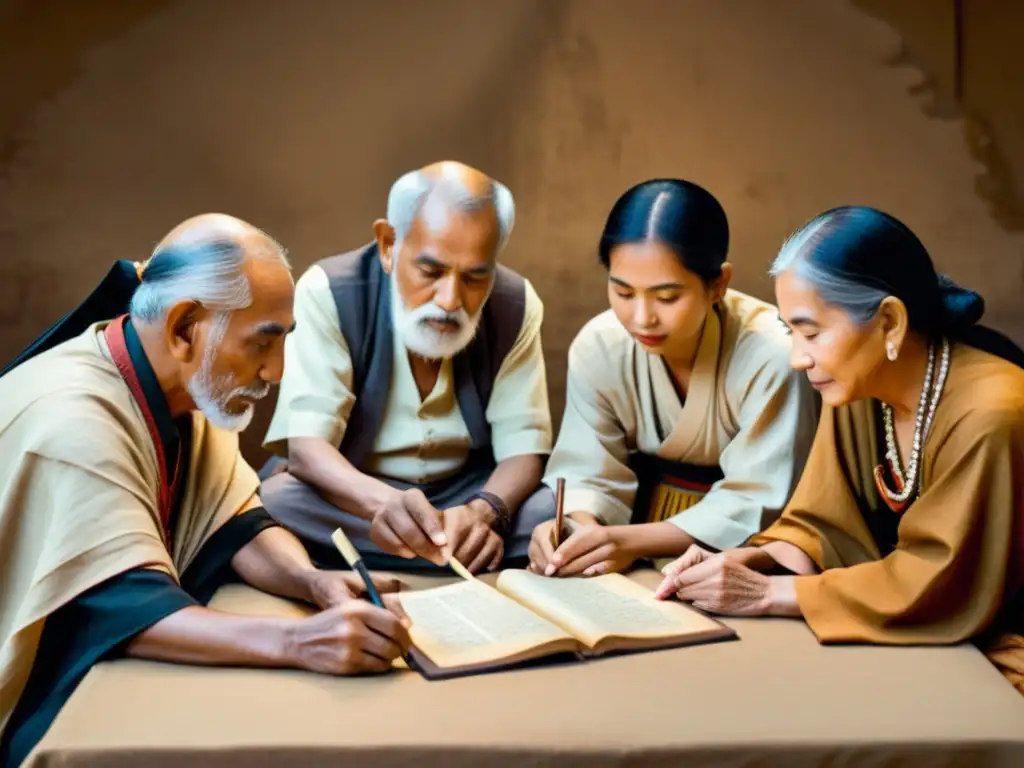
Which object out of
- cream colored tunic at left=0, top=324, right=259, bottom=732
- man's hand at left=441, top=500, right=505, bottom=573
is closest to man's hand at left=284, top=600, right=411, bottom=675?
cream colored tunic at left=0, top=324, right=259, bottom=732

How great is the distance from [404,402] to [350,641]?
1.42 meters

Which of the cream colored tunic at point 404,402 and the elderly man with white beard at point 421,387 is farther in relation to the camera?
the cream colored tunic at point 404,402

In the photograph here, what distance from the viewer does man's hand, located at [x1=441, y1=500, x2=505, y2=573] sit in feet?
10.3

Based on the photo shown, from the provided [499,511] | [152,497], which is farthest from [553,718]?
[499,511]

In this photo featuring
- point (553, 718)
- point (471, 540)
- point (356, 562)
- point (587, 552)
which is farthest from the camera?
point (471, 540)

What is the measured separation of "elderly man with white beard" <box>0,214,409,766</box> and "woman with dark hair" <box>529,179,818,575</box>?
0.78 m

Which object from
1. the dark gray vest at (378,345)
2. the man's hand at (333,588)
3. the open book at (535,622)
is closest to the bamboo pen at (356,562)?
the open book at (535,622)

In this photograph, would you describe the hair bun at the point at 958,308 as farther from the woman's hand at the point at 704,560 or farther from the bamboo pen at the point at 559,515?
the bamboo pen at the point at 559,515

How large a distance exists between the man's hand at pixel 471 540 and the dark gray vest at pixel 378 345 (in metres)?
0.47

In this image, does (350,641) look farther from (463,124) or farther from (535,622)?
(463,124)

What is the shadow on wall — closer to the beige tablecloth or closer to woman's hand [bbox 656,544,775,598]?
woman's hand [bbox 656,544,775,598]

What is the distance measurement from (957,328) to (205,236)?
1.74 m

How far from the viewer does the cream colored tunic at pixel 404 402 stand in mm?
3520

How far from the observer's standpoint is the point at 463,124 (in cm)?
464
